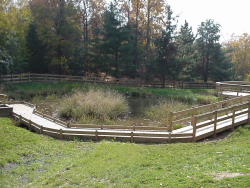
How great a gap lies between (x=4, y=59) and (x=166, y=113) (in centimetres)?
2123

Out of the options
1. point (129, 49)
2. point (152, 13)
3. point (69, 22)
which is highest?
point (152, 13)

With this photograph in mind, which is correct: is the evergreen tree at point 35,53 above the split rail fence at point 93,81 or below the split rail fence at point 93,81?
above

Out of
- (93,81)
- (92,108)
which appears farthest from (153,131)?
(93,81)

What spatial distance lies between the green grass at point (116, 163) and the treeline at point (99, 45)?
2239 cm

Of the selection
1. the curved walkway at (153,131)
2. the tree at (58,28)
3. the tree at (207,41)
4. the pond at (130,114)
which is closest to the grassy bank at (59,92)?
the pond at (130,114)

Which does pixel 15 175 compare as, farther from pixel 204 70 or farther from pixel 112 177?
pixel 204 70

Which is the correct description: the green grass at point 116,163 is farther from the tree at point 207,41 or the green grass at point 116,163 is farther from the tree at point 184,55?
Result: the tree at point 207,41

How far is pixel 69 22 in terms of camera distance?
33750 millimetres

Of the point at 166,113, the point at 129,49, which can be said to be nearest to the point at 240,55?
the point at 129,49

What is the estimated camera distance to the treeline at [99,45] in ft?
103

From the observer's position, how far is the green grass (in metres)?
5.48

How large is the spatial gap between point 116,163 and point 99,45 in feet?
94.2

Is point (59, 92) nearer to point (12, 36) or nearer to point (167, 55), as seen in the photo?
point (12, 36)

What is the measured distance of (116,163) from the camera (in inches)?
275
